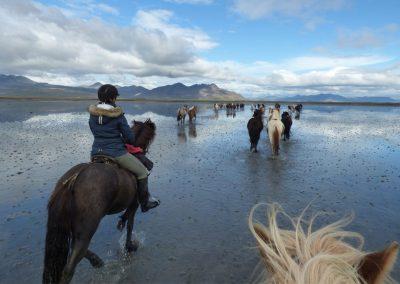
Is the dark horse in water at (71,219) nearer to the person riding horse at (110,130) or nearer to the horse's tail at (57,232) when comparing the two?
the horse's tail at (57,232)

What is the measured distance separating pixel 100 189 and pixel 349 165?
11.1m

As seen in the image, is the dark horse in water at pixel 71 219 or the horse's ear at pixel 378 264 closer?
the horse's ear at pixel 378 264

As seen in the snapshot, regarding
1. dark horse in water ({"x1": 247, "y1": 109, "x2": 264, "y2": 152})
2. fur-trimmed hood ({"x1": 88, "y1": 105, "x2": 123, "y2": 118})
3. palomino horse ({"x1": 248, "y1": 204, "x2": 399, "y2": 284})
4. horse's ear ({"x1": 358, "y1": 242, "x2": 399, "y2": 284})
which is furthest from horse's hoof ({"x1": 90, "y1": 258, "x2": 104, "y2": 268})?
dark horse in water ({"x1": 247, "y1": 109, "x2": 264, "y2": 152})

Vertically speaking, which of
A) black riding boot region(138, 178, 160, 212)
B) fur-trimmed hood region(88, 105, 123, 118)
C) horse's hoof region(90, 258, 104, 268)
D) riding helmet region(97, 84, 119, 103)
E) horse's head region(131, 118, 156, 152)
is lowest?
horse's hoof region(90, 258, 104, 268)

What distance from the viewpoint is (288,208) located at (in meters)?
8.16

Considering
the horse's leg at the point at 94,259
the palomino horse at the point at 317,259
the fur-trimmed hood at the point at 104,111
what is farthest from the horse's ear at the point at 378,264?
the horse's leg at the point at 94,259

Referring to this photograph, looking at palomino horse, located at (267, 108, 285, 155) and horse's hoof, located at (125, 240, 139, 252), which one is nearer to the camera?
horse's hoof, located at (125, 240, 139, 252)

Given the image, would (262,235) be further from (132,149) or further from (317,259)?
(132,149)

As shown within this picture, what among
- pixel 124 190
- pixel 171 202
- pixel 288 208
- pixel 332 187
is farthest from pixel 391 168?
pixel 124 190

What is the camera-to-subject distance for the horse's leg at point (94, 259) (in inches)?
201

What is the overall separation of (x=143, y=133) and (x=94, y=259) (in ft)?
7.59

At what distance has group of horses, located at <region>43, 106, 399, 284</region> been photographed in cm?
151

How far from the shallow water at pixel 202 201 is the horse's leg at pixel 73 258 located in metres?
0.84

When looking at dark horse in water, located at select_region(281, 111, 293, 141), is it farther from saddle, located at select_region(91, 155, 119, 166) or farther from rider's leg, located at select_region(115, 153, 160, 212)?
saddle, located at select_region(91, 155, 119, 166)
